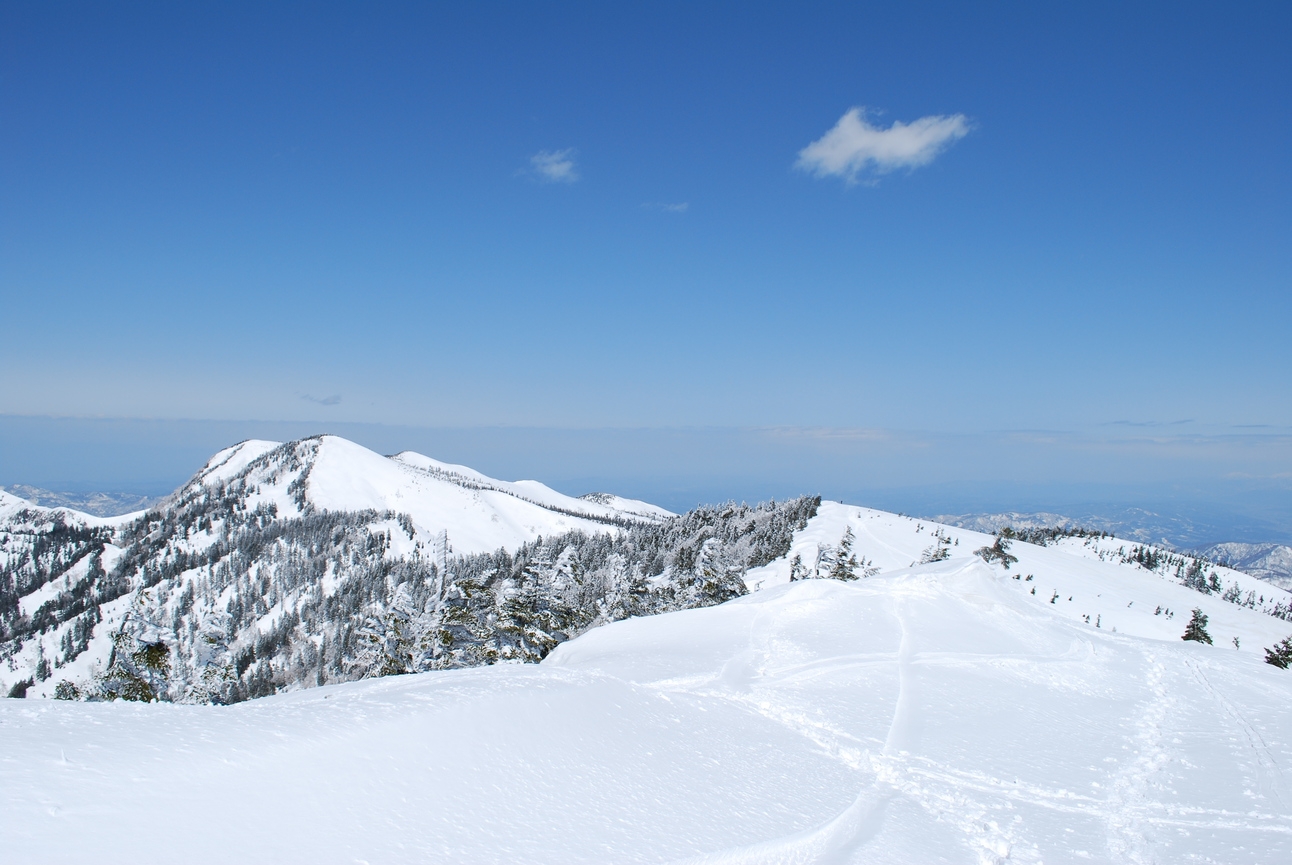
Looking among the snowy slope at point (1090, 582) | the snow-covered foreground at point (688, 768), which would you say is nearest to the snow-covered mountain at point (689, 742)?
the snow-covered foreground at point (688, 768)

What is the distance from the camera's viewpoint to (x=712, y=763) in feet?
38.2

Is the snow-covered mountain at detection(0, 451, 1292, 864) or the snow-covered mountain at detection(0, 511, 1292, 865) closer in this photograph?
the snow-covered mountain at detection(0, 511, 1292, 865)

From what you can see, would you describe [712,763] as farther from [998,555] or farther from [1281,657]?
[998,555]

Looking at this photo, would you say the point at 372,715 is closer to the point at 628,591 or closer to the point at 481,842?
the point at 481,842

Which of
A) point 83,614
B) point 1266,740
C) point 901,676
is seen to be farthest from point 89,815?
point 83,614

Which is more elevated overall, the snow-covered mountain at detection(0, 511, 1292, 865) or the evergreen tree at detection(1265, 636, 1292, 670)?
the snow-covered mountain at detection(0, 511, 1292, 865)

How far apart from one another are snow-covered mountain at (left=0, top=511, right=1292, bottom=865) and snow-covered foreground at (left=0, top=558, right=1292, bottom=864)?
5cm

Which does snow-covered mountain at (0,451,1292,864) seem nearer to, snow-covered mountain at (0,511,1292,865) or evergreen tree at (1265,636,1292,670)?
snow-covered mountain at (0,511,1292,865)

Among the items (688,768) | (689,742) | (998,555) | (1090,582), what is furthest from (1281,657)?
(1090,582)

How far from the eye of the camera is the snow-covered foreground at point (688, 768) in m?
6.70

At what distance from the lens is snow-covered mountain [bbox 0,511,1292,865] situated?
6.79 metres

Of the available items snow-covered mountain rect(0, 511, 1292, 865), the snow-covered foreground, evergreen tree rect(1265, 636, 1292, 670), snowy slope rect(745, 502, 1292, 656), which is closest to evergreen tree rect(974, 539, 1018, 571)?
snowy slope rect(745, 502, 1292, 656)

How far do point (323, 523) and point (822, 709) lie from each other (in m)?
213

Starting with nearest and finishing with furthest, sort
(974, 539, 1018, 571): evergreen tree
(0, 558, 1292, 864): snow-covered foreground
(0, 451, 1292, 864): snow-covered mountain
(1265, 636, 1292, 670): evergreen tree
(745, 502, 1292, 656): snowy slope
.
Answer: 1. (0, 558, 1292, 864): snow-covered foreground
2. (0, 451, 1292, 864): snow-covered mountain
3. (1265, 636, 1292, 670): evergreen tree
4. (745, 502, 1292, 656): snowy slope
5. (974, 539, 1018, 571): evergreen tree
